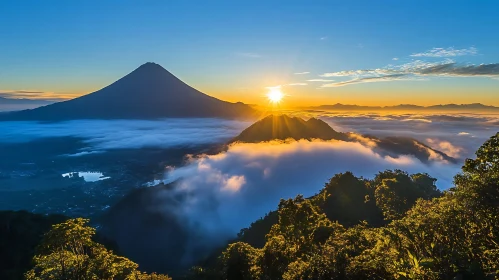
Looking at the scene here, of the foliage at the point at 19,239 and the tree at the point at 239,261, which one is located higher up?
the tree at the point at 239,261

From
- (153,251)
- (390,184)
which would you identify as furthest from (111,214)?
(390,184)

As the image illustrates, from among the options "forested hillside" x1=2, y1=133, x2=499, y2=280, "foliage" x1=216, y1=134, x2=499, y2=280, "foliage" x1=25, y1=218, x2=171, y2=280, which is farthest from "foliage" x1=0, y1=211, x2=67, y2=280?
"foliage" x1=216, y1=134, x2=499, y2=280

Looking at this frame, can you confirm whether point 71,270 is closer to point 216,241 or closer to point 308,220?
point 308,220

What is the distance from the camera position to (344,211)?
59.6 metres

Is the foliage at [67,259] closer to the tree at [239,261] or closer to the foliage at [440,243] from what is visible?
the foliage at [440,243]

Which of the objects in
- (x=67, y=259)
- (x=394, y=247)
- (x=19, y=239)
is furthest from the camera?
(x=19, y=239)

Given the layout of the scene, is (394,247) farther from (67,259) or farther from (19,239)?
(19,239)

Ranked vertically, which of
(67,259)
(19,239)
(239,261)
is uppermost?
(67,259)

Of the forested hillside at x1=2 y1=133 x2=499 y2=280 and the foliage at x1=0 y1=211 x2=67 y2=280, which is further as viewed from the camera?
the foliage at x1=0 y1=211 x2=67 y2=280

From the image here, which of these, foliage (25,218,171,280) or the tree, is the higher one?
foliage (25,218,171,280)

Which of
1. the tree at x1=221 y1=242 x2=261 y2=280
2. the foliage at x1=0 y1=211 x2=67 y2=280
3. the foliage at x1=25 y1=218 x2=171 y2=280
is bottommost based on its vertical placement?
the foliage at x1=0 y1=211 x2=67 y2=280

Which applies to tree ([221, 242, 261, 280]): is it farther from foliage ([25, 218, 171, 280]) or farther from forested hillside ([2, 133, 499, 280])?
foliage ([25, 218, 171, 280])

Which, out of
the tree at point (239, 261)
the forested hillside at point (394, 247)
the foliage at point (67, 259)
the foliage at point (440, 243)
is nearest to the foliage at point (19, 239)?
the tree at point (239, 261)

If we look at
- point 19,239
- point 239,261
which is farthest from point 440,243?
point 19,239
